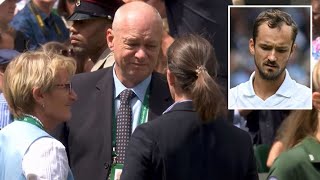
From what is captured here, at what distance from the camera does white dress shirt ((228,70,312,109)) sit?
5316 mm

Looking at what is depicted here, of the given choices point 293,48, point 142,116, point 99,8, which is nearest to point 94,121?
point 142,116

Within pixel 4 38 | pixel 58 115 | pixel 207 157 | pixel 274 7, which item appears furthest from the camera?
pixel 4 38

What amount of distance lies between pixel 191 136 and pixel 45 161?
0.69 metres

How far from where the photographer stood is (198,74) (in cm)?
449

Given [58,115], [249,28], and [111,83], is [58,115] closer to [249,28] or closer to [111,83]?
[111,83]

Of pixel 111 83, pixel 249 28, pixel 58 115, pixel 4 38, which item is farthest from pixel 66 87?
pixel 4 38

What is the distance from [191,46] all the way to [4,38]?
3440 mm

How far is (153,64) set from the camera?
5.41 meters

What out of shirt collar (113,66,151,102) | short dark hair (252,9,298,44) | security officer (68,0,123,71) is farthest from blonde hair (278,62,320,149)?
→ security officer (68,0,123,71)

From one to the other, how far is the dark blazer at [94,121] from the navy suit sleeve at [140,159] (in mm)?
804

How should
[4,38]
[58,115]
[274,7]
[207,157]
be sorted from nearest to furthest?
[207,157] < [58,115] < [274,7] < [4,38]

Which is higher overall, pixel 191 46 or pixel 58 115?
pixel 191 46

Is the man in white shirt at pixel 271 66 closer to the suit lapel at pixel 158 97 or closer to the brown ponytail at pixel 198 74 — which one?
the suit lapel at pixel 158 97

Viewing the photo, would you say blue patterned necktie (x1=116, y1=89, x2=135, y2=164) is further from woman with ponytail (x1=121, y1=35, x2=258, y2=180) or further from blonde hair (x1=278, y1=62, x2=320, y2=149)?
blonde hair (x1=278, y1=62, x2=320, y2=149)
